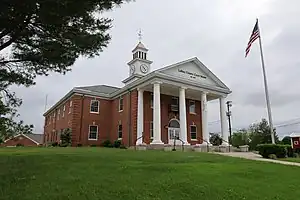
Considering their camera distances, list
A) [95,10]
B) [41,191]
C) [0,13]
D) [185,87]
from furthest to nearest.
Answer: [185,87] < [95,10] < [0,13] < [41,191]

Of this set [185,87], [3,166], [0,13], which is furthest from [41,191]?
[185,87]

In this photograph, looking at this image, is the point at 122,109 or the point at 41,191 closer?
the point at 41,191

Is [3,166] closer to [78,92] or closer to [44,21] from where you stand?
[44,21]

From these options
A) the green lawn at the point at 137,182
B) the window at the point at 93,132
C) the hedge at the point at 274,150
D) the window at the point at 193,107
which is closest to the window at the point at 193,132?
the window at the point at 193,107

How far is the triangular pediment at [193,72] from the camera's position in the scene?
90.1 ft

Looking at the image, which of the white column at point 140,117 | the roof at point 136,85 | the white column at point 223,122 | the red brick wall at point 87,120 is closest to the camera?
the roof at point 136,85

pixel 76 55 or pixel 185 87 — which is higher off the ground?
pixel 185 87

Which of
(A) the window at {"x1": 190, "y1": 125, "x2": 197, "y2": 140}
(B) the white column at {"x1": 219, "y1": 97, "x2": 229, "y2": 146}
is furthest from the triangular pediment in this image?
(A) the window at {"x1": 190, "y1": 125, "x2": 197, "y2": 140}

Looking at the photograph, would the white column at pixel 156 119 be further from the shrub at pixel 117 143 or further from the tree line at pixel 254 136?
the tree line at pixel 254 136

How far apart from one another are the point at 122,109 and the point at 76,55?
62.7 ft

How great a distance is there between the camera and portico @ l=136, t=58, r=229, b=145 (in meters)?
25.5

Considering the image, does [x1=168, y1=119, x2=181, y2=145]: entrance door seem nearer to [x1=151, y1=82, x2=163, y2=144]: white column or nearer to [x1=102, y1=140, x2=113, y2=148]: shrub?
[x1=151, y1=82, x2=163, y2=144]: white column

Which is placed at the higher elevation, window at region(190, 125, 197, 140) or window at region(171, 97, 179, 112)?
window at region(171, 97, 179, 112)

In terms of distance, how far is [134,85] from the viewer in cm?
2803
